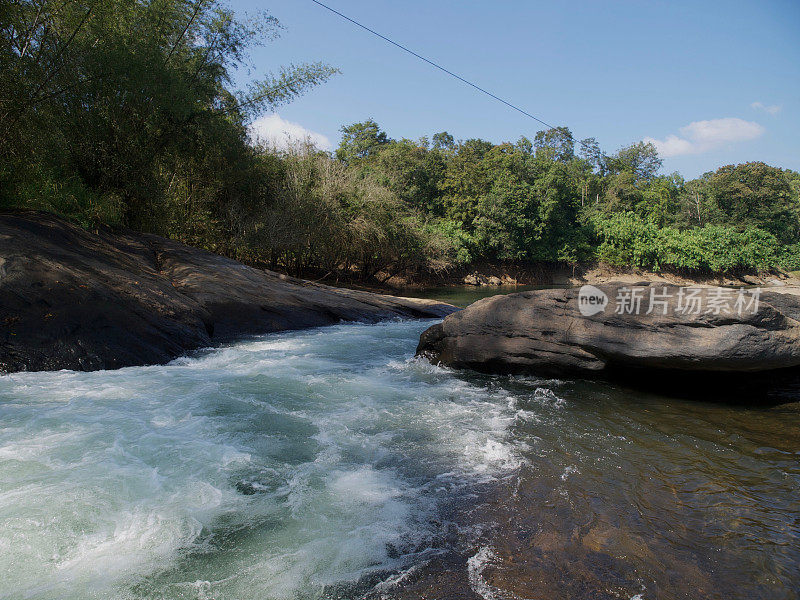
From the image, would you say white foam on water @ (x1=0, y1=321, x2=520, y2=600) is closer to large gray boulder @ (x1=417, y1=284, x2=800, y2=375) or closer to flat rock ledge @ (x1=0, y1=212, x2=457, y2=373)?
flat rock ledge @ (x1=0, y1=212, x2=457, y2=373)

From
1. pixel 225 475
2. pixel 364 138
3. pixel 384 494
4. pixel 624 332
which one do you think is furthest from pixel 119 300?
pixel 364 138

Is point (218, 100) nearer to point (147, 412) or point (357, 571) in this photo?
→ point (147, 412)

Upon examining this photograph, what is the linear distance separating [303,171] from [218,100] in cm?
426

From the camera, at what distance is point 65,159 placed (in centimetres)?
855

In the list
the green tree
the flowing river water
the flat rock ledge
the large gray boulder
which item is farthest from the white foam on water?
the green tree

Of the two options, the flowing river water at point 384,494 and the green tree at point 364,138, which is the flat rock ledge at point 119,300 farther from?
the green tree at point 364,138

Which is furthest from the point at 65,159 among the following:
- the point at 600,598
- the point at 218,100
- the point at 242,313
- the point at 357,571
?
the point at 600,598

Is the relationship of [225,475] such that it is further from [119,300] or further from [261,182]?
[261,182]

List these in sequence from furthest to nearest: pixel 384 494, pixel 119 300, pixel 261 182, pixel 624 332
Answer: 1. pixel 261 182
2. pixel 119 300
3. pixel 624 332
4. pixel 384 494

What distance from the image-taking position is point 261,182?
54.7 feet

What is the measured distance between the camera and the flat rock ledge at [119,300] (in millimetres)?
5406

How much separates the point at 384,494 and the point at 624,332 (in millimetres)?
3534

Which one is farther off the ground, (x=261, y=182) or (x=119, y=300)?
(x=261, y=182)

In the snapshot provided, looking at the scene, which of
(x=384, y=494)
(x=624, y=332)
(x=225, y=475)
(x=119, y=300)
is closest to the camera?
(x=384, y=494)
